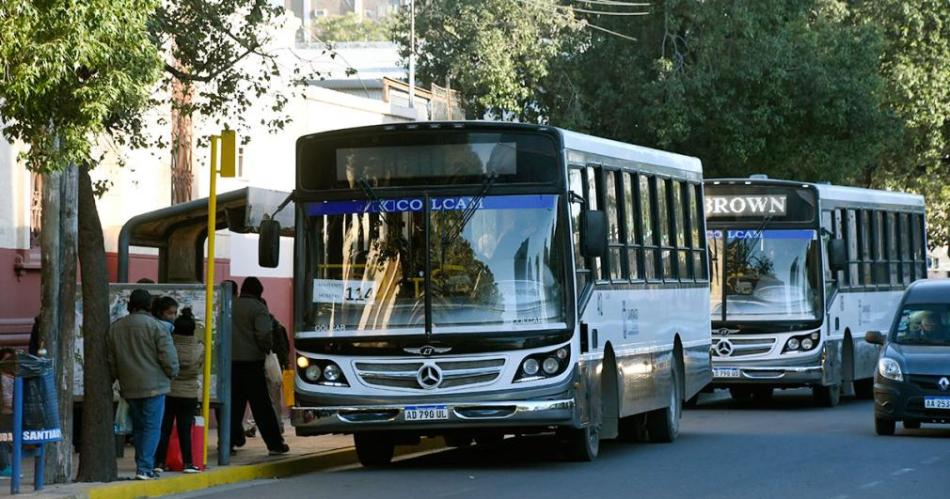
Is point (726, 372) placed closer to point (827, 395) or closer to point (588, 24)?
point (827, 395)

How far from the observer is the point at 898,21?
4706 cm

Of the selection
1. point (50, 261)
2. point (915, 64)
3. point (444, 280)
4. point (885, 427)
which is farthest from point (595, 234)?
point (915, 64)

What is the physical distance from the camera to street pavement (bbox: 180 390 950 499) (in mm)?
15023

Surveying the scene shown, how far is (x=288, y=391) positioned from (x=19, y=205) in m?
4.17

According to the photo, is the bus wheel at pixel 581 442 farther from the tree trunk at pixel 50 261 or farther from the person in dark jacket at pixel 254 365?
Result: the tree trunk at pixel 50 261

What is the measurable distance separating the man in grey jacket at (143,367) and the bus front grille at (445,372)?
1987 millimetres

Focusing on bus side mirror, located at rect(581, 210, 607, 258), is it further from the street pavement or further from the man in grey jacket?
the man in grey jacket

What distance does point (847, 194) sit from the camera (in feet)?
93.9

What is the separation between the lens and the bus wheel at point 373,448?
59.1 feet

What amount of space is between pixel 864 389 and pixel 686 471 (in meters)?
14.8

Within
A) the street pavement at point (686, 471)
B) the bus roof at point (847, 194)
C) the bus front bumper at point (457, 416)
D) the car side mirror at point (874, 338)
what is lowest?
the street pavement at point (686, 471)

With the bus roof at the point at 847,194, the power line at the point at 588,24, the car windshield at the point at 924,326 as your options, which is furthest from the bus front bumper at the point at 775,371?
the power line at the point at 588,24

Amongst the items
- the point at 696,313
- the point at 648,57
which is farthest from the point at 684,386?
the point at 648,57

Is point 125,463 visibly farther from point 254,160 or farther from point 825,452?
point 254,160
